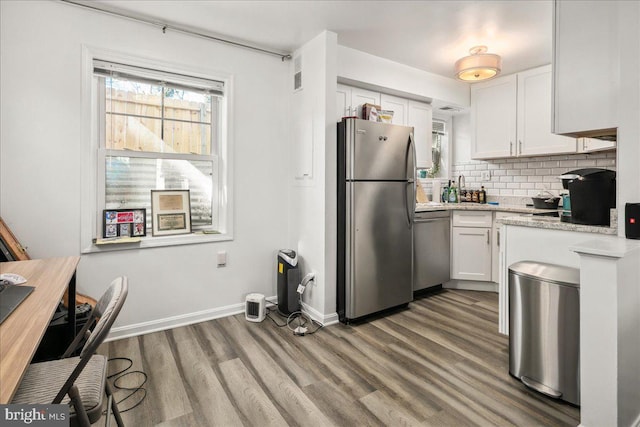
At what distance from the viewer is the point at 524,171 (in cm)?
419

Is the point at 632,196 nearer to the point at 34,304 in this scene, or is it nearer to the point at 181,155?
the point at 34,304

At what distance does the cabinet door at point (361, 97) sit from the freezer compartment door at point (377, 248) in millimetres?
918

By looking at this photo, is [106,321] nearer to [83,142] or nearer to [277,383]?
[277,383]

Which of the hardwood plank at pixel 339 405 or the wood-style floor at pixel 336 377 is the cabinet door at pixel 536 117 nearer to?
the wood-style floor at pixel 336 377

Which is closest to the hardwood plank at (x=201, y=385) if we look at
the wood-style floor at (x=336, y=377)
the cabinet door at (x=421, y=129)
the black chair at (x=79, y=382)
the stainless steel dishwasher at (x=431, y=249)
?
the wood-style floor at (x=336, y=377)

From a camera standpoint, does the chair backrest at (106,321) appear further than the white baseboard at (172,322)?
No

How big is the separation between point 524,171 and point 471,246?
3.94 ft

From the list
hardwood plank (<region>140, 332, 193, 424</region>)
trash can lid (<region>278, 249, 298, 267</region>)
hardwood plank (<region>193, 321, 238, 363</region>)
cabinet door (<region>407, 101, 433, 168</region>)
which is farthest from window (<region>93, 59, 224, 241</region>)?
cabinet door (<region>407, 101, 433, 168</region>)

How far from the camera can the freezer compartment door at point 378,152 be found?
2.90 meters

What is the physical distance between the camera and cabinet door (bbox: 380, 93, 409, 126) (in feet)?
12.5

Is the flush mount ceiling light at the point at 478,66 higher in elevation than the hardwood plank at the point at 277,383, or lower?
higher

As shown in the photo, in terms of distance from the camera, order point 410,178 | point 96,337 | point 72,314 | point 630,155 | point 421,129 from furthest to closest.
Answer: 1. point 421,129
2. point 410,178
3. point 72,314
4. point 630,155
5. point 96,337

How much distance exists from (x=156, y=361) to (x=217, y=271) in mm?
949

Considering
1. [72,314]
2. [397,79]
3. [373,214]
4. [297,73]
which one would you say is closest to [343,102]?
[297,73]
